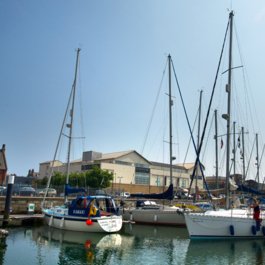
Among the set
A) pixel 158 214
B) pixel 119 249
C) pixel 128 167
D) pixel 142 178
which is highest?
pixel 128 167

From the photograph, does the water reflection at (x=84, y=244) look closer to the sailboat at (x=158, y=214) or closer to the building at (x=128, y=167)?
the sailboat at (x=158, y=214)

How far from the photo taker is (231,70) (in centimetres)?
2756

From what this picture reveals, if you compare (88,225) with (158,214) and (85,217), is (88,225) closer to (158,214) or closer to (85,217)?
(85,217)

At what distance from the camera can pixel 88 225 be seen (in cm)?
2445

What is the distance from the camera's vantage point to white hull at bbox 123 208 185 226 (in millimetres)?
30281

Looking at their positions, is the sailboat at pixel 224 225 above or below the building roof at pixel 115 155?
below

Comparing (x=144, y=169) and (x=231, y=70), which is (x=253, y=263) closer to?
(x=231, y=70)

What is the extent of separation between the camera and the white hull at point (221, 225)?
22984mm

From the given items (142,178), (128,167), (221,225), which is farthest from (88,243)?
(142,178)

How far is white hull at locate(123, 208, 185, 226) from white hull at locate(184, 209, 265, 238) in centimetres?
632

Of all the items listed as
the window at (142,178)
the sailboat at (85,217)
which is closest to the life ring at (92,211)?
the sailboat at (85,217)

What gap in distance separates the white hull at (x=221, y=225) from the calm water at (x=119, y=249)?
573 mm

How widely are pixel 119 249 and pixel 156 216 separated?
11770 mm

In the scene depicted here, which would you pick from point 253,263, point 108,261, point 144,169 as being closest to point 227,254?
point 253,263
